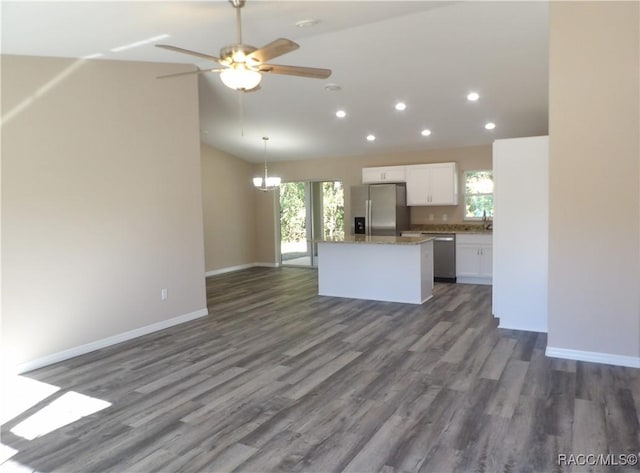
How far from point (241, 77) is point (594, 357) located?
3714 millimetres

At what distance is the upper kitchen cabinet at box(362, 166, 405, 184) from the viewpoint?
8.38m

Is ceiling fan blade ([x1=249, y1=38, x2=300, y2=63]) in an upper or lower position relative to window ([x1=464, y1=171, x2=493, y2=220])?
upper

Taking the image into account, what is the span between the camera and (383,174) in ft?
28.0

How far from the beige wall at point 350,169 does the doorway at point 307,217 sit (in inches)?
10.3

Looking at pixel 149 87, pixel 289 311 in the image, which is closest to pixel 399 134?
pixel 289 311

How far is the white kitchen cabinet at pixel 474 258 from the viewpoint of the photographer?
7410 mm

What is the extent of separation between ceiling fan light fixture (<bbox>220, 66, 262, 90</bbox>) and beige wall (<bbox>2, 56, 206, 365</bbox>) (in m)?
2.09

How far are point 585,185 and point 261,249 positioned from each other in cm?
779

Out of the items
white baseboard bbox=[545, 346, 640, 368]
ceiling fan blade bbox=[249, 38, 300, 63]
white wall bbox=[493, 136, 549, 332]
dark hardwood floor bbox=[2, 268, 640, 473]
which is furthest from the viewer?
white wall bbox=[493, 136, 549, 332]

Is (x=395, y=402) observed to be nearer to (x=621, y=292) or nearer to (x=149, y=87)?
(x=621, y=292)

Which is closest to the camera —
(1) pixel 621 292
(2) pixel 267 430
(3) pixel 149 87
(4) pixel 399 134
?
(2) pixel 267 430

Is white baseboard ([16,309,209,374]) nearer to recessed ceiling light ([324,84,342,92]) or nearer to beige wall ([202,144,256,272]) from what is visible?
recessed ceiling light ([324,84,342,92])

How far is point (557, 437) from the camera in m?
2.59

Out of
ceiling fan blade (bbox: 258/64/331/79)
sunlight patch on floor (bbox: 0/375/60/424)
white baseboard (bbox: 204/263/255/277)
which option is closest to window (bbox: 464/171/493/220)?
white baseboard (bbox: 204/263/255/277)
